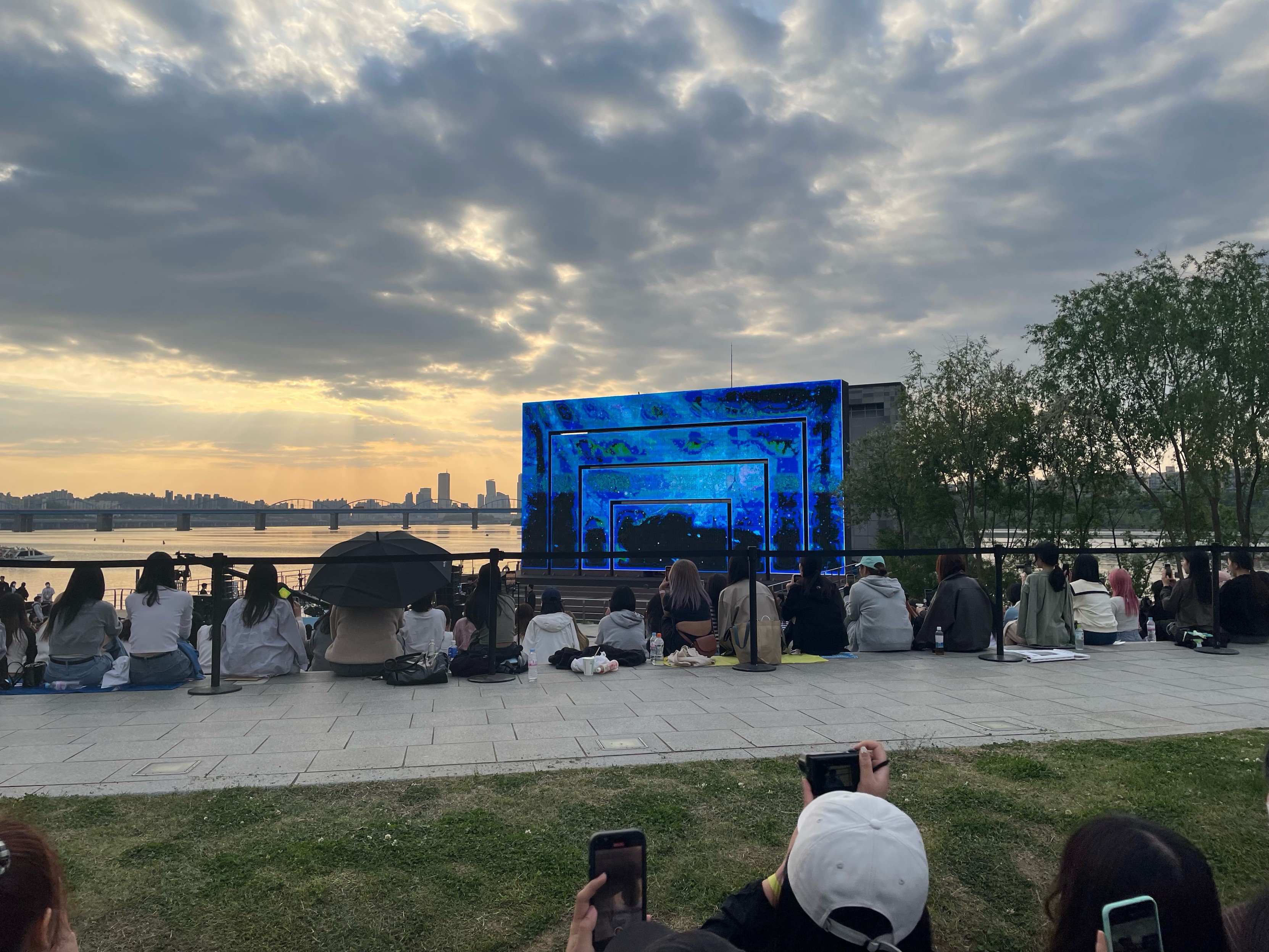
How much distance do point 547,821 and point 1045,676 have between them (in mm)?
6166

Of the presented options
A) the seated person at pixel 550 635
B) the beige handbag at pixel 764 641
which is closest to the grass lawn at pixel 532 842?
the beige handbag at pixel 764 641

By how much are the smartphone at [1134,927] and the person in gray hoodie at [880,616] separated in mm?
8606

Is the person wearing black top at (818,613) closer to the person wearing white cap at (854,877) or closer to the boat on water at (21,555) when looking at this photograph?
the boat on water at (21,555)

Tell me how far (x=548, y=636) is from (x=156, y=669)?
159 inches

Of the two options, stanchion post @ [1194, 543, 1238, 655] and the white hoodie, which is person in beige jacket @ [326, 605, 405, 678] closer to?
the white hoodie

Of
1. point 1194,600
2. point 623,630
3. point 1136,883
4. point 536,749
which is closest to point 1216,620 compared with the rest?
point 1194,600

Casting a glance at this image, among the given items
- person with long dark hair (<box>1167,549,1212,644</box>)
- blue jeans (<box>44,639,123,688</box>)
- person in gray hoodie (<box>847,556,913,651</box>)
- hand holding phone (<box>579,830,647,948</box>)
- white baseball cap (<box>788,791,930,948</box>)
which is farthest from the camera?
person with long dark hair (<box>1167,549,1212,644</box>)

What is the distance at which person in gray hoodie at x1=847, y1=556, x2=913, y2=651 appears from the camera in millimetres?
9969

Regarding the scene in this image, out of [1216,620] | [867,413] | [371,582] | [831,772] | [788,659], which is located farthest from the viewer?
[867,413]

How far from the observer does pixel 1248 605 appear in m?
10.5

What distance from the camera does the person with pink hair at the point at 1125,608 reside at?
38.1ft

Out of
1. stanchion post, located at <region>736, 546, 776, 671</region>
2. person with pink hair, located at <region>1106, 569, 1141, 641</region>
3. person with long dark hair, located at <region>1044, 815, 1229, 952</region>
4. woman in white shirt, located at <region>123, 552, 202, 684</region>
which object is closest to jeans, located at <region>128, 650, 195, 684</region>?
woman in white shirt, located at <region>123, 552, 202, 684</region>

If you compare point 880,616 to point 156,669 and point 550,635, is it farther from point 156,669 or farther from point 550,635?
→ point 156,669

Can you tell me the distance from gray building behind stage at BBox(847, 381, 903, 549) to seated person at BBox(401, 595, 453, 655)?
1371 inches
